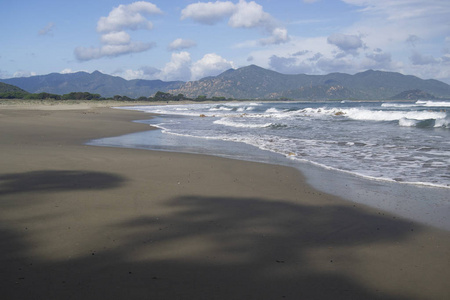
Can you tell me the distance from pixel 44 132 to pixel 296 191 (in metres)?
14.3

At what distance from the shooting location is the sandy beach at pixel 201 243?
3.35 m

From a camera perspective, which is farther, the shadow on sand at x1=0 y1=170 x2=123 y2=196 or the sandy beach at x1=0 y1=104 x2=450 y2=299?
the shadow on sand at x1=0 y1=170 x2=123 y2=196

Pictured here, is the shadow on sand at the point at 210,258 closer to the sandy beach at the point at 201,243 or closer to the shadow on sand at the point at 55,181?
the sandy beach at the point at 201,243

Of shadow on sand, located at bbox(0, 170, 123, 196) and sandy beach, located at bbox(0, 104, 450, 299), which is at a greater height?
shadow on sand, located at bbox(0, 170, 123, 196)

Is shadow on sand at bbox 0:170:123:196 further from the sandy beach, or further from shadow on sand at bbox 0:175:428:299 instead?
shadow on sand at bbox 0:175:428:299

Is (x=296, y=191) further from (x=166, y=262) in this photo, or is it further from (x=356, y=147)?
(x=356, y=147)

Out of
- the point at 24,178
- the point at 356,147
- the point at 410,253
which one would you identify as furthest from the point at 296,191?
the point at 356,147

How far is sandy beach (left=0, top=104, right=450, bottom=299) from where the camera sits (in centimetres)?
335

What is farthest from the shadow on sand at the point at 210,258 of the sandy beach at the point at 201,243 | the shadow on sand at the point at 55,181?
the shadow on sand at the point at 55,181

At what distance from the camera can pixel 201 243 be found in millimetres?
4363

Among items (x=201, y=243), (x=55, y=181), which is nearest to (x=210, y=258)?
(x=201, y=243)

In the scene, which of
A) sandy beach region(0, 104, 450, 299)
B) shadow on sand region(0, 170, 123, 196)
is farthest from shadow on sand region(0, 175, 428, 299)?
shadow on sand region(0, 170, 123, 196)

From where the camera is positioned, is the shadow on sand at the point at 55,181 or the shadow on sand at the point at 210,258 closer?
the shadow on sand at the point at 210,258

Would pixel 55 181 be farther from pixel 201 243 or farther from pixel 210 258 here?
pixel 210 258
